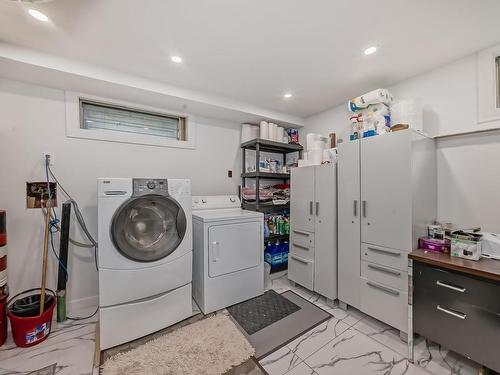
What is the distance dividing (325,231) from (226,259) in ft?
3.73

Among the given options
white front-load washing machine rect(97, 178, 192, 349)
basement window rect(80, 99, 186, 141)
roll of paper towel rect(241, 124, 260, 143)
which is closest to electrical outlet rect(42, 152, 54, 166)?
basement window rect(80, 99, 186, 141)

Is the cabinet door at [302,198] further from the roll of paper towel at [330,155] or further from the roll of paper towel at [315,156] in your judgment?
the roll of paper towel at [330,155]

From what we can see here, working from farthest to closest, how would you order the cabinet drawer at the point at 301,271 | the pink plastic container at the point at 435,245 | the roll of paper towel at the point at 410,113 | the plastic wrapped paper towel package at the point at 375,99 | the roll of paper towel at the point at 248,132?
the roll of paper towel at the point at 248,132, the cabinet drawer at the point at 301,271, the plastic wrapped paper towel package at the point at 375,99, the roll of paper towel at the point at 410,113, the pink plastic container at the point at 435,245

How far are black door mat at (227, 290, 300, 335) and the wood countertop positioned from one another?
129 cm

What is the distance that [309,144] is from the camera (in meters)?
2.76

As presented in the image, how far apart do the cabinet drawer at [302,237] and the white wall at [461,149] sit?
1.26m

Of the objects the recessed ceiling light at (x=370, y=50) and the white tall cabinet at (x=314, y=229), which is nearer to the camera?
the recessed ceiling light at (x=370, y=50)

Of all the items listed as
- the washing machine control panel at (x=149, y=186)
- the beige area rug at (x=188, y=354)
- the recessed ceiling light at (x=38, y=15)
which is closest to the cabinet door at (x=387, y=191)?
the beige area rug at (x=188, y=354)

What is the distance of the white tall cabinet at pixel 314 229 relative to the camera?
229 cm

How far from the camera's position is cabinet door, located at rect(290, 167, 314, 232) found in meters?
2.53

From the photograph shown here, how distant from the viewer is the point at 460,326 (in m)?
1.39

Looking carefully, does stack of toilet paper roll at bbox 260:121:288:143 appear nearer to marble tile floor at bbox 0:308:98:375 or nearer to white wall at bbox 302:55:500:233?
white wall at bbox 302:55:500:233

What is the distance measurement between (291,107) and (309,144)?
2.12ft

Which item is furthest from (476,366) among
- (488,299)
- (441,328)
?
(488,299)
